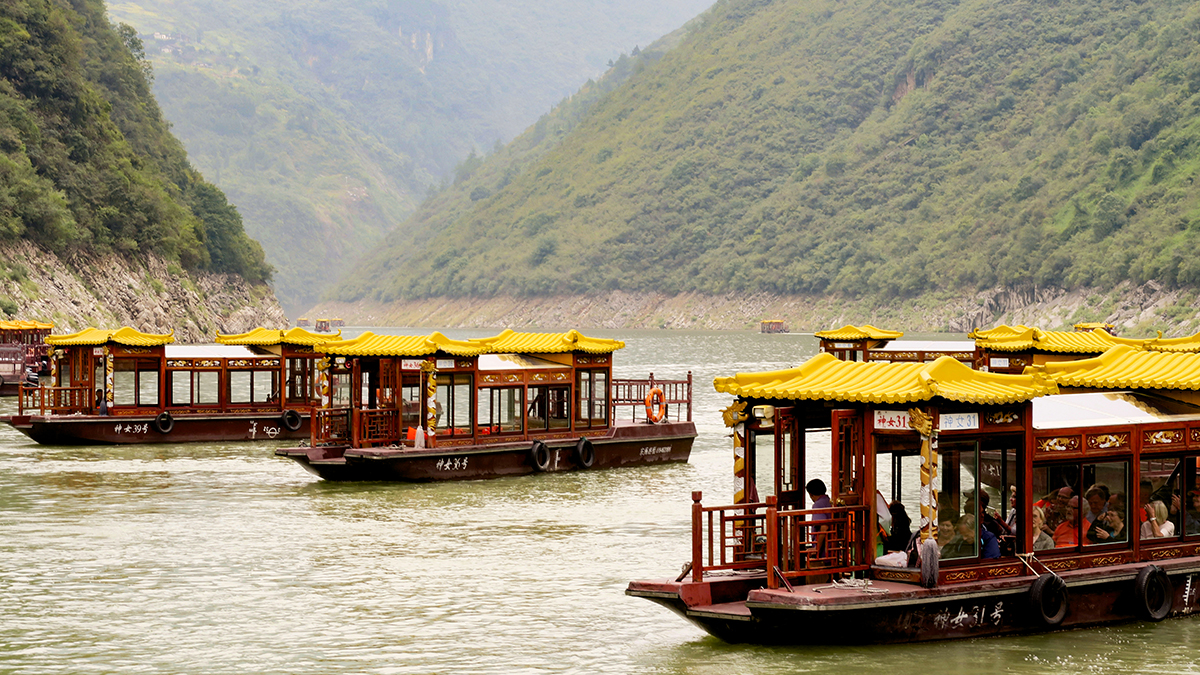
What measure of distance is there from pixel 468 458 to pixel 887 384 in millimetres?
17158

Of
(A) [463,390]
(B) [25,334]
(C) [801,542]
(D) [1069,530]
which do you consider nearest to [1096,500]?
(D) [1069,530]

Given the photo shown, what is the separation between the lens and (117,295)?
92.1 m

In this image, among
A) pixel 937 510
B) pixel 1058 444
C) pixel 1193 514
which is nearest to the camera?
pixel 937 510

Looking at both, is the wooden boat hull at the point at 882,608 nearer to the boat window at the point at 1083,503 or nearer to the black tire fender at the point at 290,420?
the boat window at the point at 1083,503

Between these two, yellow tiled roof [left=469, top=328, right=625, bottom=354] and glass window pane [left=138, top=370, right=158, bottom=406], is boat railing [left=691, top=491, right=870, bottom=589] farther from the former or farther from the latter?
glass window pane [left=138, top=370, right=158, bottom=406]

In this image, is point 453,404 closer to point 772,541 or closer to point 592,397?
point 592,397

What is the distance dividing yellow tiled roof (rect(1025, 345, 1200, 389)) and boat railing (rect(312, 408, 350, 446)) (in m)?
16.7

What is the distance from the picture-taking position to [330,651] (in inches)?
619

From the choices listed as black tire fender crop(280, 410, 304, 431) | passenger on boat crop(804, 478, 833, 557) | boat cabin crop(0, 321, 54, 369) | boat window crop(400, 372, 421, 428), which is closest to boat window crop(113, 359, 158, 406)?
black tire fender crop(280, 410, 304, 431)

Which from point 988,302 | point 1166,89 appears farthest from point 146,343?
point 1166,89

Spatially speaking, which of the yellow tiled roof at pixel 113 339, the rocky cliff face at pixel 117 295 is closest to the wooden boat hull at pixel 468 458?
the yellow tiled roof at pixel 113 339

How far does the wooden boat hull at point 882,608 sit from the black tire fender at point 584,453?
17.6 metres

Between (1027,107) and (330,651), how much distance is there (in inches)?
7003

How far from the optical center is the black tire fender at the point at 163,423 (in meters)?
39.2
